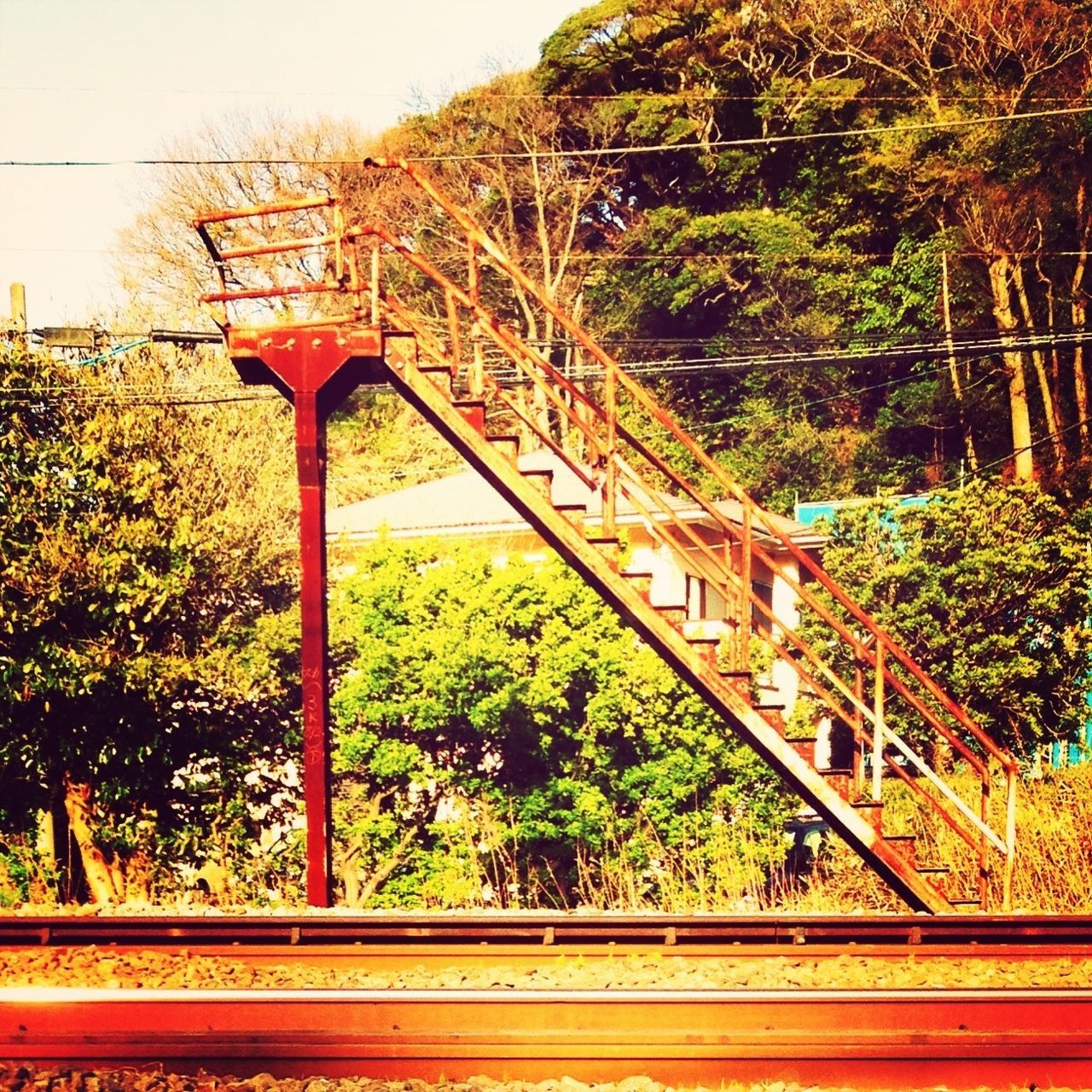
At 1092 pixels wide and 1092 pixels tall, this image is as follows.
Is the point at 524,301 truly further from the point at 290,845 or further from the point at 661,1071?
the point at 661,1071

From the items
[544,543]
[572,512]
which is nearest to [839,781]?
[572,512]

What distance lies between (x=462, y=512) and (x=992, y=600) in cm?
901

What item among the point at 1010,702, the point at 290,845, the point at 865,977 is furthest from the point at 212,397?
the point at 865,977

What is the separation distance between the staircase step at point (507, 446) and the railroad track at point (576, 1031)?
3.42 m

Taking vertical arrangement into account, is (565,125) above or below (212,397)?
above

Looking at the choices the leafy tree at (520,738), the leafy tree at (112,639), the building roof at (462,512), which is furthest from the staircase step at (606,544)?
the building roof at (462,512)

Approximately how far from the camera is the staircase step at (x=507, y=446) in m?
8.86

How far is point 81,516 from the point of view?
14.3 m

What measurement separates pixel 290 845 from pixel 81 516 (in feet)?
16.0

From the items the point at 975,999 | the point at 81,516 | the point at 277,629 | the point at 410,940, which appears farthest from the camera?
the point at 277,629

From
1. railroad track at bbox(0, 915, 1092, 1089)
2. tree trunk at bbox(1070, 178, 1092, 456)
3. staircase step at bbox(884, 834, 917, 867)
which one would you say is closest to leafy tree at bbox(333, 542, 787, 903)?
staircase step at bbox(884, 834, 917, 867)

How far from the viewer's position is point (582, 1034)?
560cm

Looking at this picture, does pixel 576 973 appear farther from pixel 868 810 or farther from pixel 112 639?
pixel 112 639

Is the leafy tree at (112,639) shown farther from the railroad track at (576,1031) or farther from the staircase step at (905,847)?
the staircase step at (905,847)
